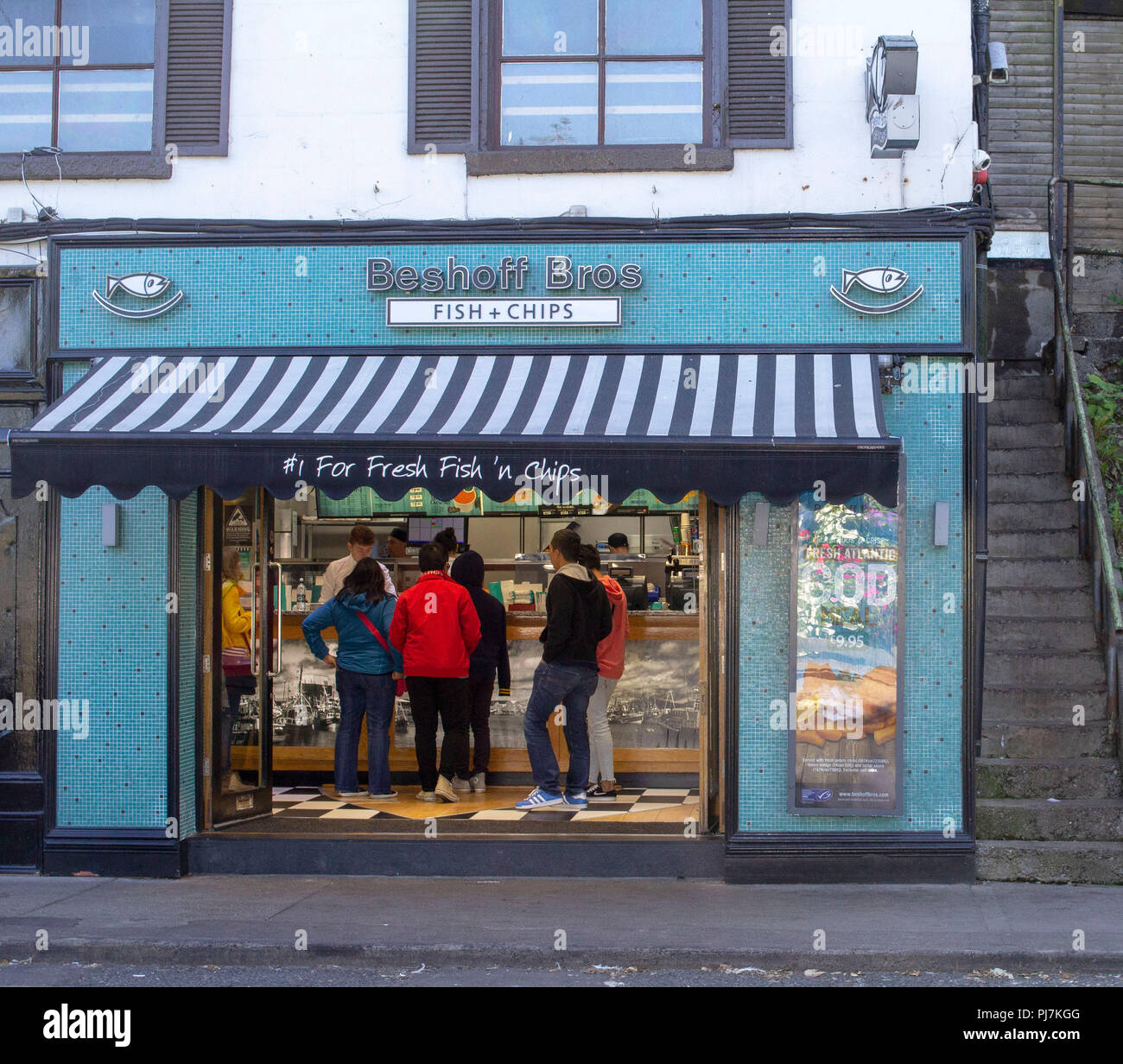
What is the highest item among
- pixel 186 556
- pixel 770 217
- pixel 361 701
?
pixel 770 217

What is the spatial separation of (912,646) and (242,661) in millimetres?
4560

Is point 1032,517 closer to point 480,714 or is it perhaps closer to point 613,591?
point 613,591

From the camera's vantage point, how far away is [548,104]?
347 inches

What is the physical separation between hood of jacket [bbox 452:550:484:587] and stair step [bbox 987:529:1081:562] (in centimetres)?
389

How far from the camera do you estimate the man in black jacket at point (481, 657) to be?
10172mm

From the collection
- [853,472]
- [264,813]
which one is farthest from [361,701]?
[853,472]

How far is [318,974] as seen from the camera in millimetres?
6375

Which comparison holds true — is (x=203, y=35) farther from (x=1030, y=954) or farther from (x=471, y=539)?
(x=1030, y=954)

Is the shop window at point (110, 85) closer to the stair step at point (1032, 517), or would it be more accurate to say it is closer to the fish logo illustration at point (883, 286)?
the fish logo illustration at point (883, 286)

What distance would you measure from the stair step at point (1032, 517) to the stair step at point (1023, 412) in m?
1.05

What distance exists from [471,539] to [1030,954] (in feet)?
22.2

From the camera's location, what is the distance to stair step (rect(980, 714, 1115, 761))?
8312mm

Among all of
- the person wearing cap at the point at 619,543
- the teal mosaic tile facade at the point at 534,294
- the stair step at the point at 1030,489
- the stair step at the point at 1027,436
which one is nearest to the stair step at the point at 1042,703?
the stair step at the point at 1030,489

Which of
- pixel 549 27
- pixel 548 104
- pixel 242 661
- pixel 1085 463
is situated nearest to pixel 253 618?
pixel 242 661
